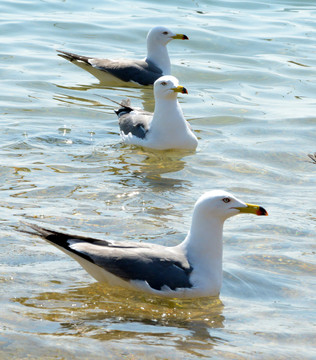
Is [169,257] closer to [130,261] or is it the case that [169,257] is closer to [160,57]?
[130,261]

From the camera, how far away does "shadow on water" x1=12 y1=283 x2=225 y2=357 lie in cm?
549

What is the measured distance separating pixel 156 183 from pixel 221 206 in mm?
2811

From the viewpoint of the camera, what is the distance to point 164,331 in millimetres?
5633

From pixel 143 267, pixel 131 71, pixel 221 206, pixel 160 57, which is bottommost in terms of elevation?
pixel 143 267

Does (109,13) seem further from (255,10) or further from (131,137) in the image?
(131,137)

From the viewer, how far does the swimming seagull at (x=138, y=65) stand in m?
14.0

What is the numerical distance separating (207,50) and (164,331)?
11638mm

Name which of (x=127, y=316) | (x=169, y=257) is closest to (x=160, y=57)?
(x=169, y=257)

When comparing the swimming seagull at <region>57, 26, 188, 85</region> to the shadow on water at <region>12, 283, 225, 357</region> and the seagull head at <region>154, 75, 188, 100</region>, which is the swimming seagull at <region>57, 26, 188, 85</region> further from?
the shadow on water at <region>12, 283, 225, 357</region>

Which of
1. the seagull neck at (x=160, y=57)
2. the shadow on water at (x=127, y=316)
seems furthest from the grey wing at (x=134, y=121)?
the shadow on water at (x=127, y=316)

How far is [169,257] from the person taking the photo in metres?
6.23

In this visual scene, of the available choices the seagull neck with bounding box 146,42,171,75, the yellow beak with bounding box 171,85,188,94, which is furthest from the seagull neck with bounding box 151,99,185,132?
the seagull neck with bounding box 146,42,171,75

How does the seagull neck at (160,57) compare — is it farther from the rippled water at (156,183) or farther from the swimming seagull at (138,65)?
the rippled water at (156,183)

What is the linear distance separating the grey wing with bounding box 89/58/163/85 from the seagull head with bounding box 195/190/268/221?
7.77 m
